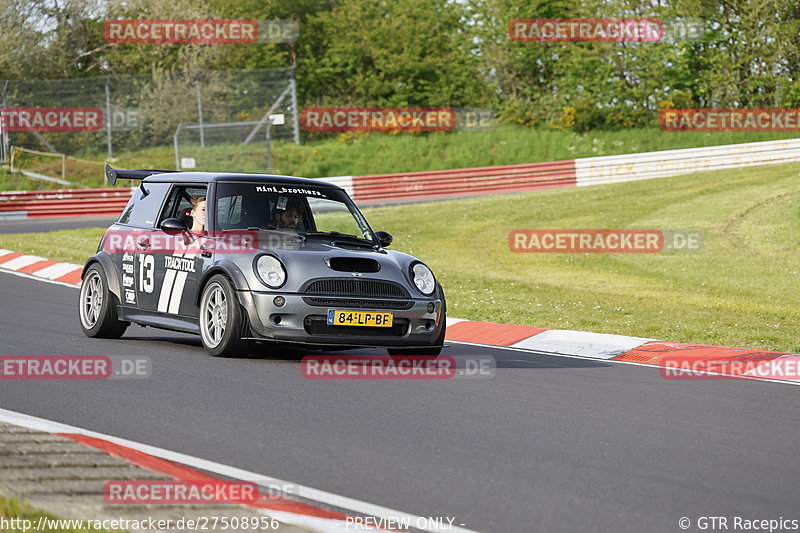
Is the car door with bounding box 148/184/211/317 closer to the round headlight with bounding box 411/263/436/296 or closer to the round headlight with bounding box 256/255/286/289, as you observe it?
the round headlight with bounding box 256/255/286/289

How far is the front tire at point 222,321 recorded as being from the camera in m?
9.26

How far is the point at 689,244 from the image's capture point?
23.2 metres

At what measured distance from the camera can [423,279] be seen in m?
9.89

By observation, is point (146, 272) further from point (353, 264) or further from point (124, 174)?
point (353, 264)

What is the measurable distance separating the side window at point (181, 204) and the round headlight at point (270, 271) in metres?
1.54

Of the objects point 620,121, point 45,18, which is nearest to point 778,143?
point 620,121

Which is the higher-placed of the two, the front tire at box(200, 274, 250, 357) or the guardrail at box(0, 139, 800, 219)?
the guardrail at box(0, 139, 800, 219)

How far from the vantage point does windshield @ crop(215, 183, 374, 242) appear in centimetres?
1025
